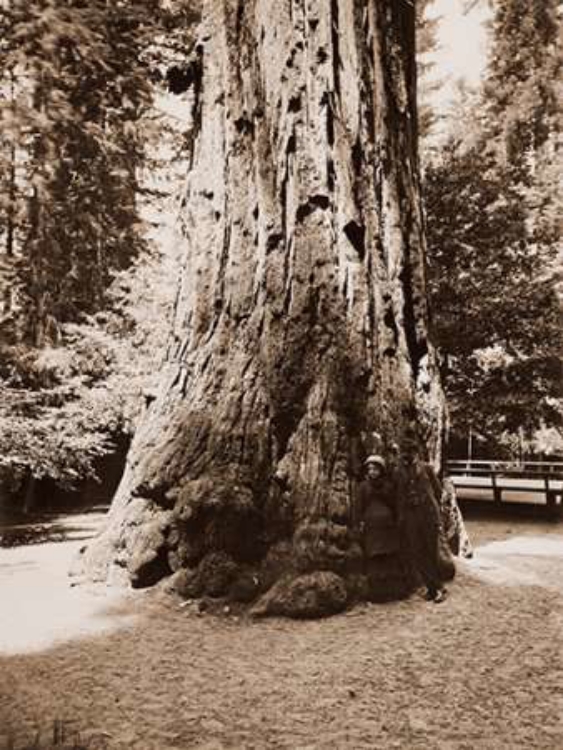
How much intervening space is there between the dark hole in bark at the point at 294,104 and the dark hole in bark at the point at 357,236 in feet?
3.95

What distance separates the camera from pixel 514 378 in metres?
11.5

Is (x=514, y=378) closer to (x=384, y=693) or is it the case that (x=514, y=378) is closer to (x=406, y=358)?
(x=406, y=358)

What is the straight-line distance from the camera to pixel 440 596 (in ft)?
18.3

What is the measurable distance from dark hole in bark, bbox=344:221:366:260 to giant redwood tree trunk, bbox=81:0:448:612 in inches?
0.6

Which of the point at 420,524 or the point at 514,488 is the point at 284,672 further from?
the point at 514,488

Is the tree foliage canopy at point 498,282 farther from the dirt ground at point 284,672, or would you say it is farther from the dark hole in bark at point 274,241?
the dark hole in bark at point 274,241

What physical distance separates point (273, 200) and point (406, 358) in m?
1.98

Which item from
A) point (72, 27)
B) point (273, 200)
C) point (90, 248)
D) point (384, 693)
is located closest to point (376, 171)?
point (273, 200)

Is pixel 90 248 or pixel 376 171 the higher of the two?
pixel 90 248

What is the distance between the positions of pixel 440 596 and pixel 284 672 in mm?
1952

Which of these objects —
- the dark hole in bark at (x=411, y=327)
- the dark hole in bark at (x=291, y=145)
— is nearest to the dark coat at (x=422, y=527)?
the dark hole in bark at (x=411, y=327)

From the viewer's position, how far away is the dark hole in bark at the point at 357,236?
6.27m

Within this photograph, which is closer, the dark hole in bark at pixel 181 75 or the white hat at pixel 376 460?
the white hat at pixel 376 460

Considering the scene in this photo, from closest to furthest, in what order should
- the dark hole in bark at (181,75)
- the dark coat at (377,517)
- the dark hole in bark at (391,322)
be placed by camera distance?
the dark coat at (377,517)
the dark hole in bark at (391,322)
the dark hole in bark at (181,75)
